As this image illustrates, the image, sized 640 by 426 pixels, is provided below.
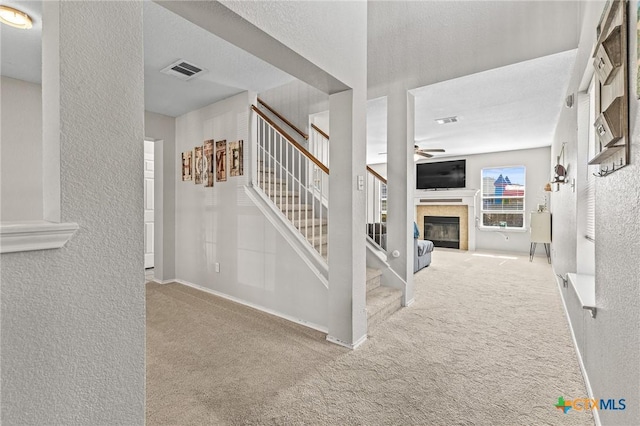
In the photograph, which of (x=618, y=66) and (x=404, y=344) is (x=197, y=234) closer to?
(x=404, y=344)

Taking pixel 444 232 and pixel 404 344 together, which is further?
pixel 444 232

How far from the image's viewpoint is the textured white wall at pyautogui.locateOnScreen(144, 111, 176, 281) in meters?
4.39

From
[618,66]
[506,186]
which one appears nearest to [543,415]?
[618,66]

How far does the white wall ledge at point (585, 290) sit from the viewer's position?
5.56ft

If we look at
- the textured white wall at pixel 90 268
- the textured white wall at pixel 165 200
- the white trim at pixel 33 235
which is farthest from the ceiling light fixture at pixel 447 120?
the white trim at pixel 33 235

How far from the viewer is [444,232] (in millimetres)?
7957

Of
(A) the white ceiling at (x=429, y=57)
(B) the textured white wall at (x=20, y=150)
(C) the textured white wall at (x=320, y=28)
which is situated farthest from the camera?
(B) the textured white wall at (x=20, y=150)

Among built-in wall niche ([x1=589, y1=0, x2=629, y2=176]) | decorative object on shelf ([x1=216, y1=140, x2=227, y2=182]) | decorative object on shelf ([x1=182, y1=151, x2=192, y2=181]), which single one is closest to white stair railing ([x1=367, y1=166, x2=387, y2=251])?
decorative object on shelf ([x1=216, y1=140, x2=227, y2=182])

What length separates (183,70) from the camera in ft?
9.70

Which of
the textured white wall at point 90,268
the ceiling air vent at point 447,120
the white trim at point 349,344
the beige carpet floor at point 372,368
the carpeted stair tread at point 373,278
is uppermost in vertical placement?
the ceiling air vent at point 447,120

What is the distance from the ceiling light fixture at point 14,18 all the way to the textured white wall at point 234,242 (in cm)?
189

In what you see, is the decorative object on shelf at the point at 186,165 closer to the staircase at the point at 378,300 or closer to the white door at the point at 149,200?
the white door at the point at 149,200

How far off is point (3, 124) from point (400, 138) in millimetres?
4307

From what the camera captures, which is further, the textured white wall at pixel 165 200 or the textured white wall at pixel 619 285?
the textured white wall at pixel 165 200
